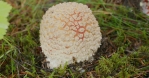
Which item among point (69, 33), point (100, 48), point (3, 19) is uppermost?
point (3, 19)

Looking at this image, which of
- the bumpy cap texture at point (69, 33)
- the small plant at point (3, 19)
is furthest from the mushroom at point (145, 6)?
the small plant at point (3, 19)

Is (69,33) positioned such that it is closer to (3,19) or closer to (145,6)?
(3,19)

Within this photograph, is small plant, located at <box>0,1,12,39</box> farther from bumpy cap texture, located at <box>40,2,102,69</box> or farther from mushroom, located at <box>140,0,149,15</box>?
mushroom, located at <box>140,0,149,15</box>

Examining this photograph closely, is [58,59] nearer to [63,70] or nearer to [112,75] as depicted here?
[63,70]

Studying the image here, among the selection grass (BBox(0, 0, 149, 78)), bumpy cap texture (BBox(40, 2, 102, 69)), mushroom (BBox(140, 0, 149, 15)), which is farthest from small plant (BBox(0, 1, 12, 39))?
mushroom (BBox(140, 0, 149, 15))

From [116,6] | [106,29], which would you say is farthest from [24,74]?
[116,6]

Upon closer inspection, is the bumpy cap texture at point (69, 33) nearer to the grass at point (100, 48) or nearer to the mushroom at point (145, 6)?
the grass at point (100, 48)

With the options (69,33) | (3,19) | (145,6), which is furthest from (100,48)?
(3,19)
